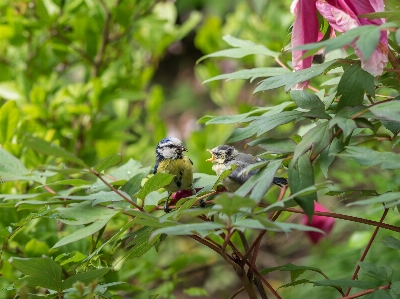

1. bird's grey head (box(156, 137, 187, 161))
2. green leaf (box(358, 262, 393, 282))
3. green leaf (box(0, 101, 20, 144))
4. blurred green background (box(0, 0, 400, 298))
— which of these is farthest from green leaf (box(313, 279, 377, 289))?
green leaf (box(0, 101, 20, 144))

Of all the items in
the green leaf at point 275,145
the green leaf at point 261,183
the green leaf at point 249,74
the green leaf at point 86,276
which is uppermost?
the green leaf at point 249,74

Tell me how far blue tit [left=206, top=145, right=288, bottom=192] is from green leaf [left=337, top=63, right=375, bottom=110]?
0.46 feet

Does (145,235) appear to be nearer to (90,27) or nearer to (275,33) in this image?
(90,27)

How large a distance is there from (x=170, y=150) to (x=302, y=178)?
0.39 meters

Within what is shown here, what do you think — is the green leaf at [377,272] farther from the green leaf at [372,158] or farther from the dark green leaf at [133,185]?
the dark green leaf at [133,185]

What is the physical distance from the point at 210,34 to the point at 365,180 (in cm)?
57

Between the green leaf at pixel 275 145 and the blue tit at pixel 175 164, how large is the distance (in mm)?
185

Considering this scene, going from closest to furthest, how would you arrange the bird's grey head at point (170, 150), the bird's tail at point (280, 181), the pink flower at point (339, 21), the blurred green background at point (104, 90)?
the pink flower at point (339, 21), the bird's tail at point (280, 181), the bird's grey head at point (170, 150), the blurred green background at point (104, 90)

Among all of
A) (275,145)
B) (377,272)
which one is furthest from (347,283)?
(275,145)

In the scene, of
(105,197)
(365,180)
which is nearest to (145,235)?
(105,197)

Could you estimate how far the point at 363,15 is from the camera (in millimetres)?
599

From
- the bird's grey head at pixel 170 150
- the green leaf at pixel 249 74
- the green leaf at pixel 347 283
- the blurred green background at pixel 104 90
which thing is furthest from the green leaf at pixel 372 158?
the blurred green background at pixel 104 90

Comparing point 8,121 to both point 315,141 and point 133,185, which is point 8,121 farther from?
point 315,141

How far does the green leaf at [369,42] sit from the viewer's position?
0.50 m
